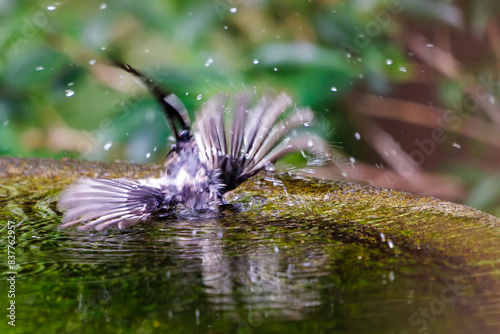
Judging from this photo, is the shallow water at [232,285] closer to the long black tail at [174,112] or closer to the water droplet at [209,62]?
the long black tail at [174,112]

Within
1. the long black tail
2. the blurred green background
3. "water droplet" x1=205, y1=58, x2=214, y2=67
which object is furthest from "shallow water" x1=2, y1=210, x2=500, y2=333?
"water droplet" x1=205, y1=58, x2=214, y2=67

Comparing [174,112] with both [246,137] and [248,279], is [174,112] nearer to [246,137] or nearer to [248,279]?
[246,137]

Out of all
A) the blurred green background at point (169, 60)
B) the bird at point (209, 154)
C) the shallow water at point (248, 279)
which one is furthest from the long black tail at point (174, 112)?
the blurred green background at point (169, 60)

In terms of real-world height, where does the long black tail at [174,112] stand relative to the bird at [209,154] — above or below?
above

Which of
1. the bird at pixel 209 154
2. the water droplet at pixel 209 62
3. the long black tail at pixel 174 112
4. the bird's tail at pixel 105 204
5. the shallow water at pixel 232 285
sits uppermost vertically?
the water droplet at pixel 209 62

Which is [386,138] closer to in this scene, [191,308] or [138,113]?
[138,113]

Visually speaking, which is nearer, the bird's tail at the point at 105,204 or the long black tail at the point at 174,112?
the bird's tail at the point at 105,204

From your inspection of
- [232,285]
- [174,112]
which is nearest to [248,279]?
[232,285]

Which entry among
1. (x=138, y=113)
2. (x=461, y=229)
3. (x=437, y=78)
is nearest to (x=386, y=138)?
(x=437, y=78)
